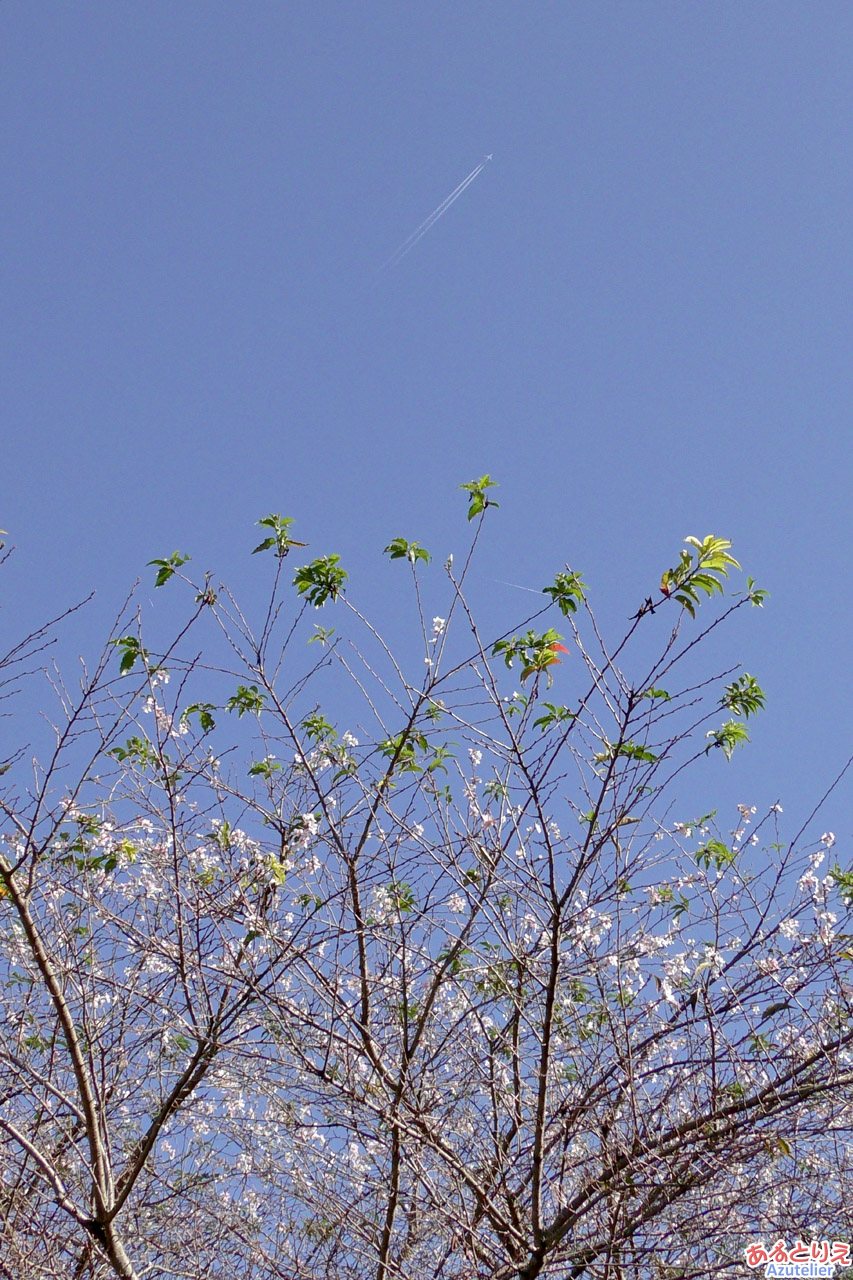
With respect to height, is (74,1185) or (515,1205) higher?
(74,1185)

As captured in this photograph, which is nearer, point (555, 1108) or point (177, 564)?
point (555, 1108)

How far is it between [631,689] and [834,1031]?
5.73ft

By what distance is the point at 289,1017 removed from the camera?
3.79 m

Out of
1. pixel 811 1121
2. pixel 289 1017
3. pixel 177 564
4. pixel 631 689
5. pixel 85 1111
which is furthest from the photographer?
pixel 177 564

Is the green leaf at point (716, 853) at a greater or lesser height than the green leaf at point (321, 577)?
lesser

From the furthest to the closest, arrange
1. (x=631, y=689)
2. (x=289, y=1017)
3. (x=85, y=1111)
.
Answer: (x=289, y=1017) < (x=85, y=1111) < (x=631, y=689)

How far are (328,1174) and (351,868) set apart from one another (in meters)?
1.25

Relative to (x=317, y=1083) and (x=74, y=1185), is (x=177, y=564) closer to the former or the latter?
(x=317, y=1083)

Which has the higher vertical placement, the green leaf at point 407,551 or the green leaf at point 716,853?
the green leaf at point 407,551

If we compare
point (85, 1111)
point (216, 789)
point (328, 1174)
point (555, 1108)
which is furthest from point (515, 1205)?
point (216, 789)

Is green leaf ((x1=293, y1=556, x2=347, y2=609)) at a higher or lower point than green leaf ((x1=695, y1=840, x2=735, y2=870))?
higher

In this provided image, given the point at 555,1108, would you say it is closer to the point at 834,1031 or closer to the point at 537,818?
the point at 834,1031

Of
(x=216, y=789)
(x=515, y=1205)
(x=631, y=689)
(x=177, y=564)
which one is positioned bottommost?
(x=515, y=1205)

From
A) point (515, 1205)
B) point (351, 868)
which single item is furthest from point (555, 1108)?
point (351, 868)
